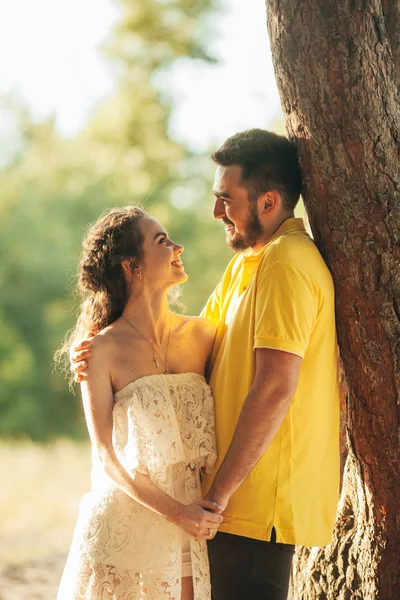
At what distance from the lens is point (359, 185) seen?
2.12 meters

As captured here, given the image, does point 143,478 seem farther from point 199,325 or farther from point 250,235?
point 250,235

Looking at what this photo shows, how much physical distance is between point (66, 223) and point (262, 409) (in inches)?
444

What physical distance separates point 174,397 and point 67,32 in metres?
13.0

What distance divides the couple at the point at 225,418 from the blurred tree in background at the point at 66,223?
1013 centimetres

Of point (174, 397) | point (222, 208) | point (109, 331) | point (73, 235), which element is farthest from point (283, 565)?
point (73, 235)

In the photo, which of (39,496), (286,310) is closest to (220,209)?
(286,310)

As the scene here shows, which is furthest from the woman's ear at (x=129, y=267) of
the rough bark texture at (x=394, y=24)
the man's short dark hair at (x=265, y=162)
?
the rough bark texture at (x=394, y=24)

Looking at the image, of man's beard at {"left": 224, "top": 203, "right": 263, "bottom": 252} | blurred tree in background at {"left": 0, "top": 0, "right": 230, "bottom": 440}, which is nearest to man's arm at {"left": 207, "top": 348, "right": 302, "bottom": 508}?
man's beard at {"left": 224, "top": 203, "right": 263, "bottom": 252}

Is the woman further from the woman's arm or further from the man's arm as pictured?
the man's arm

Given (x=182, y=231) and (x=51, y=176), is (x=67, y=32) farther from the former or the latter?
(x=182, y=231)

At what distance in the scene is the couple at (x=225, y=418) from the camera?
6.62 ft

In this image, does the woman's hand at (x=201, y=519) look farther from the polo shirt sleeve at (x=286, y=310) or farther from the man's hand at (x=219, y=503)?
the polo shirt sleeve at (x=286, y=310)

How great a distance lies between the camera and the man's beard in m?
2.24

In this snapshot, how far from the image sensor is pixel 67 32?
14.0 m
